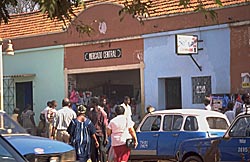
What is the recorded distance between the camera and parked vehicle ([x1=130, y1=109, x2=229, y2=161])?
14.6 metres

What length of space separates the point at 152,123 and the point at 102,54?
318 inches

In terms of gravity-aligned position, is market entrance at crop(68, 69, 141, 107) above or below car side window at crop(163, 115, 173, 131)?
above

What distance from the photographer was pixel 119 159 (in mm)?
12289

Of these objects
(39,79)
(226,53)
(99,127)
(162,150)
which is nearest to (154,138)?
(162,150)

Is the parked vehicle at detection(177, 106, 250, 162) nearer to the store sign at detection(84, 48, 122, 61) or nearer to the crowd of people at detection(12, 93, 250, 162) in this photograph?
the crowd of people at detection(12, 93, 250, 162)

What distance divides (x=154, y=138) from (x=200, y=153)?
2620 millimetres

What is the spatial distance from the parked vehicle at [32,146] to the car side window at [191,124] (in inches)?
178

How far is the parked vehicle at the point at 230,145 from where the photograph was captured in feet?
37.8

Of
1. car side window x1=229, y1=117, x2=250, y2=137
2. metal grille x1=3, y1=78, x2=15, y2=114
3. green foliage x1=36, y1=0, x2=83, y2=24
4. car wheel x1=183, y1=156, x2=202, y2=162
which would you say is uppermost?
green foliage x1=36, y1=0, x2=83, y2=24

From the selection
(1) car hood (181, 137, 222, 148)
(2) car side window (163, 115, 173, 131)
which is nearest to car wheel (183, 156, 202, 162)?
(1) car hood (181, 137, 222, 148)

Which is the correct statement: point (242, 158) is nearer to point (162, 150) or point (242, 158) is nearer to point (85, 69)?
point (162, 150)

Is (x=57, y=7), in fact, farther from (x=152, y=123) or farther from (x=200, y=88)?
(x=200, y=88)

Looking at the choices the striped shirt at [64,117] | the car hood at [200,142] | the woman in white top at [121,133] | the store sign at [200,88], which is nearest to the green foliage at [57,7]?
the woman in white top at [121,133]

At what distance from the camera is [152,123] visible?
15.5 m
